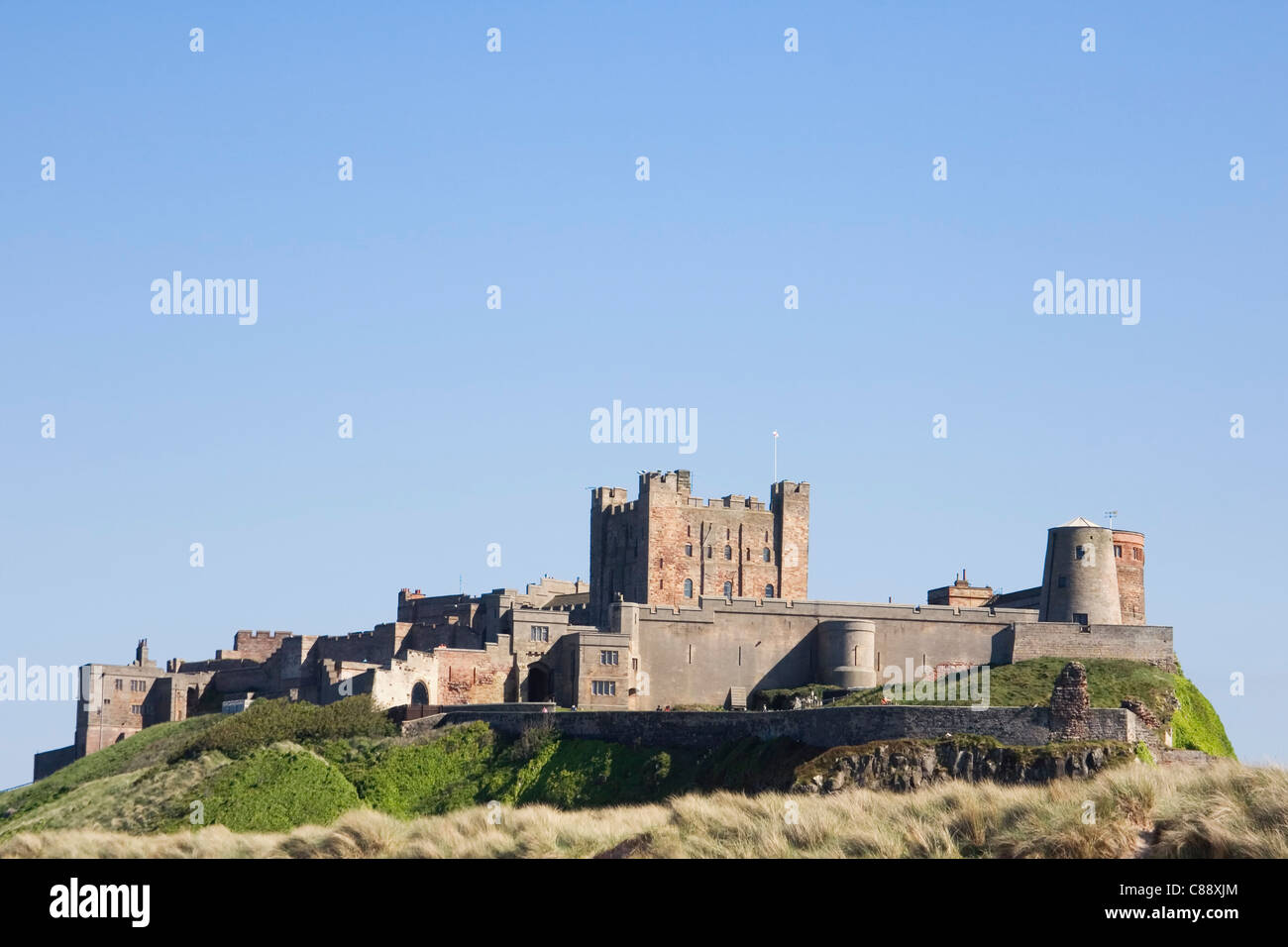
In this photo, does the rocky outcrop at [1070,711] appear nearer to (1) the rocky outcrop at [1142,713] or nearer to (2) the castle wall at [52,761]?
(1) the rocky outcrop at [1142,713]

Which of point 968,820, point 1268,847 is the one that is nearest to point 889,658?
point 968,820

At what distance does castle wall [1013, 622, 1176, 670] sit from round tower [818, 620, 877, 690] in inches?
264

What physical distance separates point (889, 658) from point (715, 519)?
683 inches

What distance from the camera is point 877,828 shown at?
3122cm

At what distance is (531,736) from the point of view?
63.5 meters

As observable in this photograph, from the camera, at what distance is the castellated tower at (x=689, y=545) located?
293 ft

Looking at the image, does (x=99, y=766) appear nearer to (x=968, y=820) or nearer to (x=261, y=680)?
(x=261, y=680)

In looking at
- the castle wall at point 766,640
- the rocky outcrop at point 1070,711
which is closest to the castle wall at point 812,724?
the rocky outcrop at point 1070,711

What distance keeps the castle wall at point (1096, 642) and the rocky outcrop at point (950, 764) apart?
70.3ft

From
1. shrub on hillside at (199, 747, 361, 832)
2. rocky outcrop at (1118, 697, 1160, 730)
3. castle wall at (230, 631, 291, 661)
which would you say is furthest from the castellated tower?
rocky outcrop at (1118, 697, 1160, 730)

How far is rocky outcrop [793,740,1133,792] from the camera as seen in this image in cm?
4806

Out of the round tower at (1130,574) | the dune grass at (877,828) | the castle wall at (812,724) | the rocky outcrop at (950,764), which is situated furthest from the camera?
the round tower at (1130,574)

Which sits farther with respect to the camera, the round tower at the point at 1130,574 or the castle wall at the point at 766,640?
the round tower at the point at 1130,574

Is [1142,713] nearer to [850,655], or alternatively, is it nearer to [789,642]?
[850,655]
